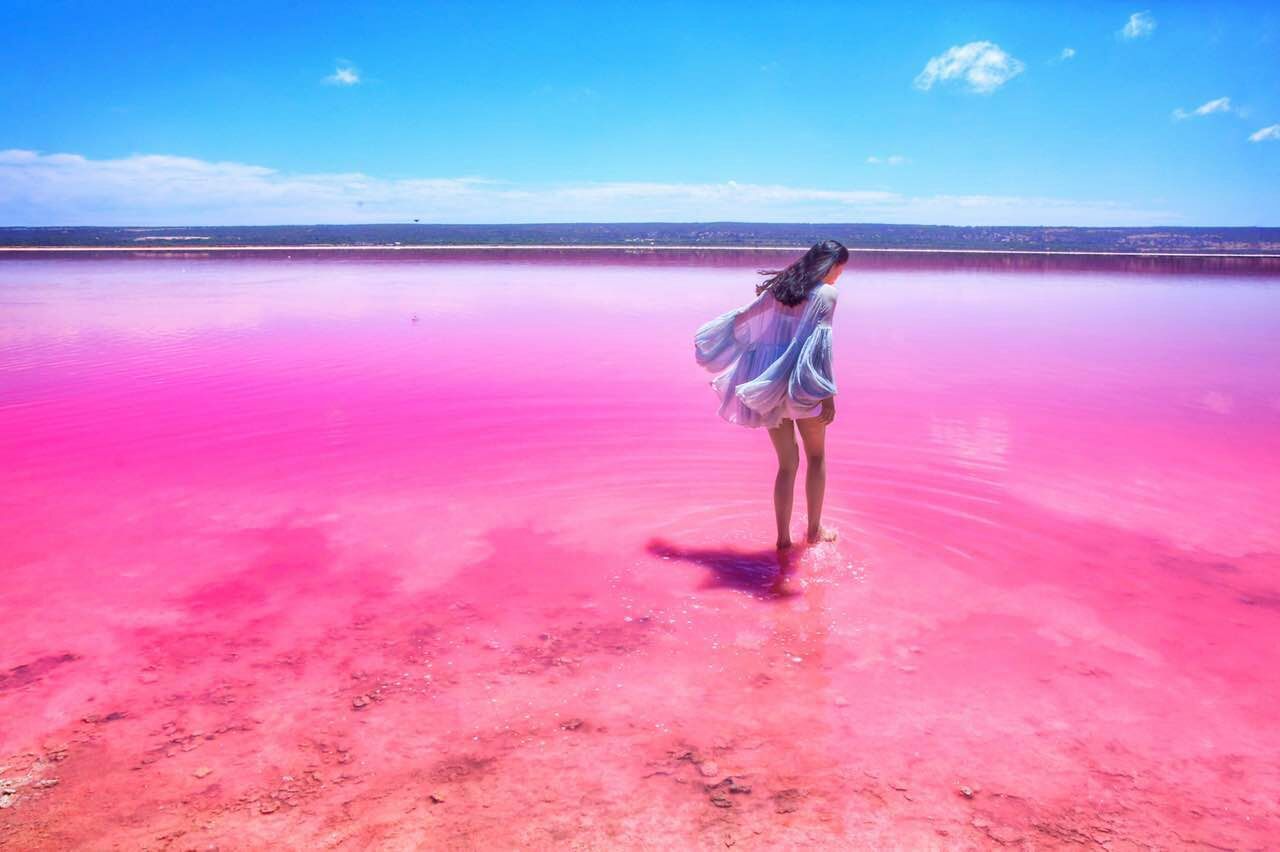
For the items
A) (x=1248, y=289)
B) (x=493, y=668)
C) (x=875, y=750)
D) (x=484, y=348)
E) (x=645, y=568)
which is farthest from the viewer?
(x=1248, y=289)

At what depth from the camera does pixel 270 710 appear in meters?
2.71

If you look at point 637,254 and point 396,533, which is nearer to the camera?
point 396,533

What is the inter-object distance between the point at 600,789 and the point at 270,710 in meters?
1.15

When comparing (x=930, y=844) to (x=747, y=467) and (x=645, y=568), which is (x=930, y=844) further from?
(x=747, y=467)

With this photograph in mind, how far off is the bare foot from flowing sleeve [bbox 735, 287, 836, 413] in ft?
2.43

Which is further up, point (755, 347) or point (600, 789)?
point (755, 347)

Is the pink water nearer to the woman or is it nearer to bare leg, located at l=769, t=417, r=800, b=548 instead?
bare leg, located at l=769, t=417, r=800, b=548

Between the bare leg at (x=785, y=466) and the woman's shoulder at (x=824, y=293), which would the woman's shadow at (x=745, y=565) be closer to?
the bare leg at (x=785, y=466)

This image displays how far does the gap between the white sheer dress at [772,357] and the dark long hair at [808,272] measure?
0.04 meters

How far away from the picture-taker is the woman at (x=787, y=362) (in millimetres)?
3664

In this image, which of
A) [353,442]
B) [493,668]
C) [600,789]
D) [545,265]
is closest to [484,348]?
[353,442]

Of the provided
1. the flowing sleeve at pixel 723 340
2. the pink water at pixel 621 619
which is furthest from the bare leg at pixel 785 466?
the flowing sleeve at pixel 723 340

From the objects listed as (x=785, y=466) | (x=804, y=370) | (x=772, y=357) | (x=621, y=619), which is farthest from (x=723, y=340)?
(x=621, y=619)

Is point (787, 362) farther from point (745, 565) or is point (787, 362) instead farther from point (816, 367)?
point (745, 565)
